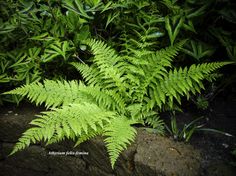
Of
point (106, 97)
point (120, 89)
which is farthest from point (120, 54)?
point (106, 97)

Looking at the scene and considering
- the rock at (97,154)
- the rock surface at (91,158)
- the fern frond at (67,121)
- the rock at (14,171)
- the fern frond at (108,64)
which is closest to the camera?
the fern frond at (67,121)

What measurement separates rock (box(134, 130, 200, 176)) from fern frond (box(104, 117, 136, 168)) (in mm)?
172

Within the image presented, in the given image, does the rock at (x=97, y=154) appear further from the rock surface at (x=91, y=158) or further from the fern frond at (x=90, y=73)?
the fern frond at (x=90, y=73)

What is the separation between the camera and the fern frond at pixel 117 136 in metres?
2.34

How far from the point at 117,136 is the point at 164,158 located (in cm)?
48

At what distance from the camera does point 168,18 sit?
2.84 m

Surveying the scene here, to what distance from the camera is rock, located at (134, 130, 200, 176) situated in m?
2.36

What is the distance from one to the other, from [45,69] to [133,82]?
1.17 meters

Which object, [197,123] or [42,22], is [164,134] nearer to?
[197,123]

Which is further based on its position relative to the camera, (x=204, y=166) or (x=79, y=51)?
(x=79, y=51)

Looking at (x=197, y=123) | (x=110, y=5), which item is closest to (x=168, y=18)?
(x=110, y=5)

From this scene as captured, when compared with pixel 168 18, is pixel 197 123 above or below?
below

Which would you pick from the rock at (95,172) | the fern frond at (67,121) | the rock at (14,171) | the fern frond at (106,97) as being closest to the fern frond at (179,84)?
the fern frond at (106,97)

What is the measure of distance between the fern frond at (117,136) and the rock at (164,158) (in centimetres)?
17
